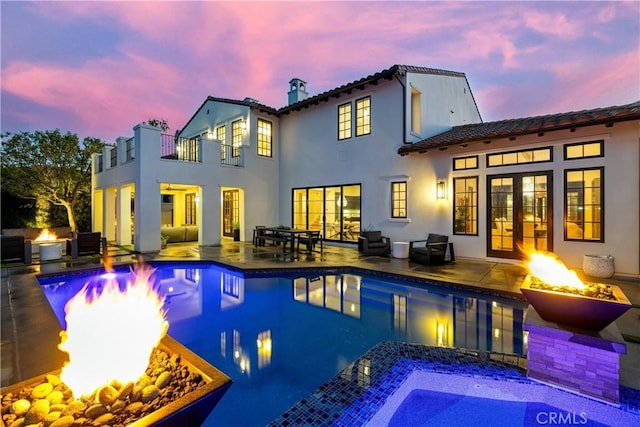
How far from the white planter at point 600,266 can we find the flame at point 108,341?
8794 mm

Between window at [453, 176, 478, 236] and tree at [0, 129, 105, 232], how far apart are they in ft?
58.1

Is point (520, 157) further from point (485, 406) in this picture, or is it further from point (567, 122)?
point (485, 406)

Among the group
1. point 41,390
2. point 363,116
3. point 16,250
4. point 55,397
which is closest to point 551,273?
point 55,397

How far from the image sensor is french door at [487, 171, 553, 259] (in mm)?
7949

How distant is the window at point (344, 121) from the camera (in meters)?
12.2

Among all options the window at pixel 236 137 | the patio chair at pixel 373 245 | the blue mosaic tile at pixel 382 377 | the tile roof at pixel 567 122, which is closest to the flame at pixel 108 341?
the blue mosaic tile at pixel 382 377

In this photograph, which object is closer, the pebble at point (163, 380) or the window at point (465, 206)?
the pebble at point (163, 380)

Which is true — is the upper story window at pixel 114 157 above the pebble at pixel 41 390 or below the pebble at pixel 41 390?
above

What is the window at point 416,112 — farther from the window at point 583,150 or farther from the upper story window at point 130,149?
the upper story window at point 130,149

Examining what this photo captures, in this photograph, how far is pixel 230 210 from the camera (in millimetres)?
16188

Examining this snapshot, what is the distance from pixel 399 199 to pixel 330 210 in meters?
3.20

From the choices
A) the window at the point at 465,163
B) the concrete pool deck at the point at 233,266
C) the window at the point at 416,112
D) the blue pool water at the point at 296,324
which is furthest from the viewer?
the window at the point at 416,112

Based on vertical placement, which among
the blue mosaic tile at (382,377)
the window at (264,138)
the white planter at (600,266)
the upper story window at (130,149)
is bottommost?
the blue mosaic tile at (382,377)

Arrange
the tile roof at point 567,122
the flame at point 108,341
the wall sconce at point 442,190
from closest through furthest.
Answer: the flame at point 108,341 < the tile roof at point 567,122 < the wall sconce at point 442,190
